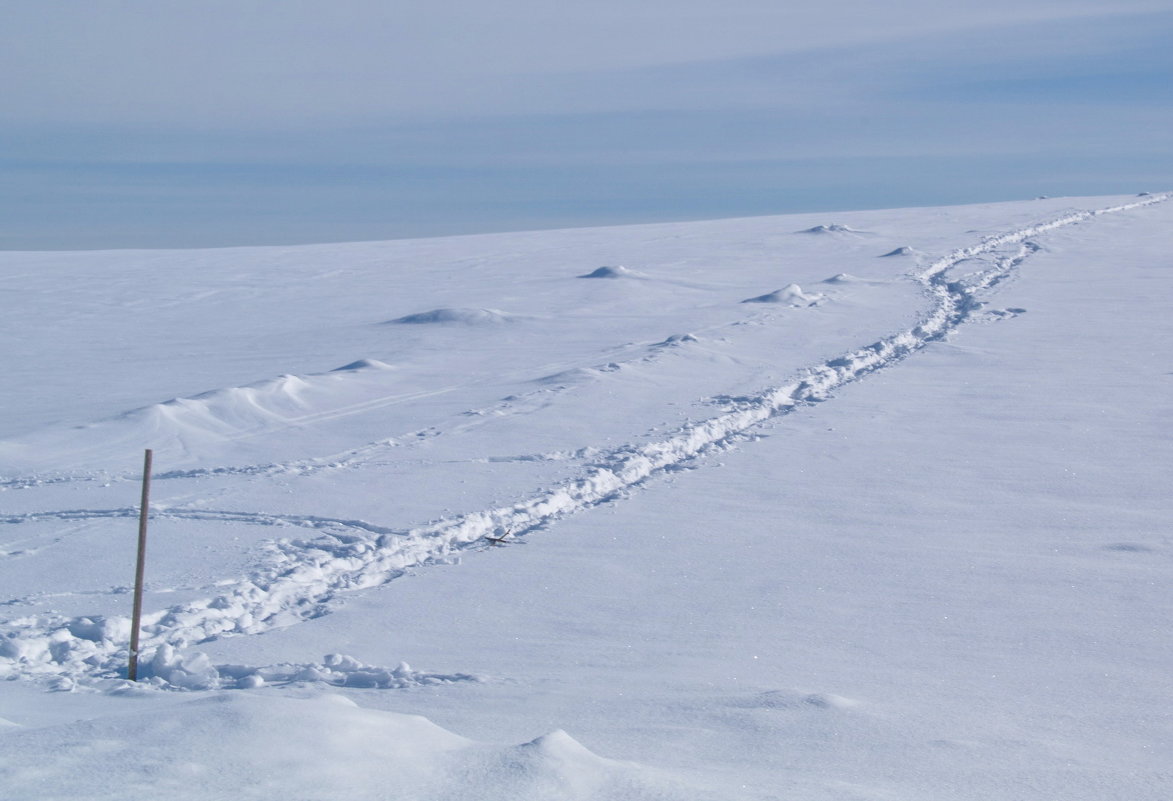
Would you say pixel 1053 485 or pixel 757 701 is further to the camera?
pixel 1053 485

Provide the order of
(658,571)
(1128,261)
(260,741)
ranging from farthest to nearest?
(1128,261) < (658,571) < (260,741)

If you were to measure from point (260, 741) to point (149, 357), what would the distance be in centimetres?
1120

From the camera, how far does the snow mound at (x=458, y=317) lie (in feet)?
49.4

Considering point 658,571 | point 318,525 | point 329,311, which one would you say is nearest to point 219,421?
point 318,525

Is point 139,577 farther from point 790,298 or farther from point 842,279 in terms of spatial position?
point 842,279

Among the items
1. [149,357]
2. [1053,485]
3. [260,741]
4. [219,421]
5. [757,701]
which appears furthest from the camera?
[149,357]

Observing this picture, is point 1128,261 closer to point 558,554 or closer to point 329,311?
point 329,311

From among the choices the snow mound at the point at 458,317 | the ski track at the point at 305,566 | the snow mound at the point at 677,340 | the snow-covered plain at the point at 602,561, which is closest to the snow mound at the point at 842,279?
the snow-covered plain at the point at 602,561

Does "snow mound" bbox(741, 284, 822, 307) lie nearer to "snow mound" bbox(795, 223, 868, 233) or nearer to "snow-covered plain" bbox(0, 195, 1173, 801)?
"snow-covered plain" bbox(0, 195, 1173, 801)

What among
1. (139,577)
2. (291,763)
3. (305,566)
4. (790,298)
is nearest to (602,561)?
(305,566)

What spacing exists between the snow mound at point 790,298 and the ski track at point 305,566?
5664mm

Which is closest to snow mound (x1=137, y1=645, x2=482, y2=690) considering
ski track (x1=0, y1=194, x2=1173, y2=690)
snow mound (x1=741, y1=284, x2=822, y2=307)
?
ski track (x1=0, y1=194, x2=1173, y2=690)

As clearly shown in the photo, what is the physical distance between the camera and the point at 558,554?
6.10 meters

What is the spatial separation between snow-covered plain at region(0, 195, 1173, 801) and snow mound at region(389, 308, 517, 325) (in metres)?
0.67
